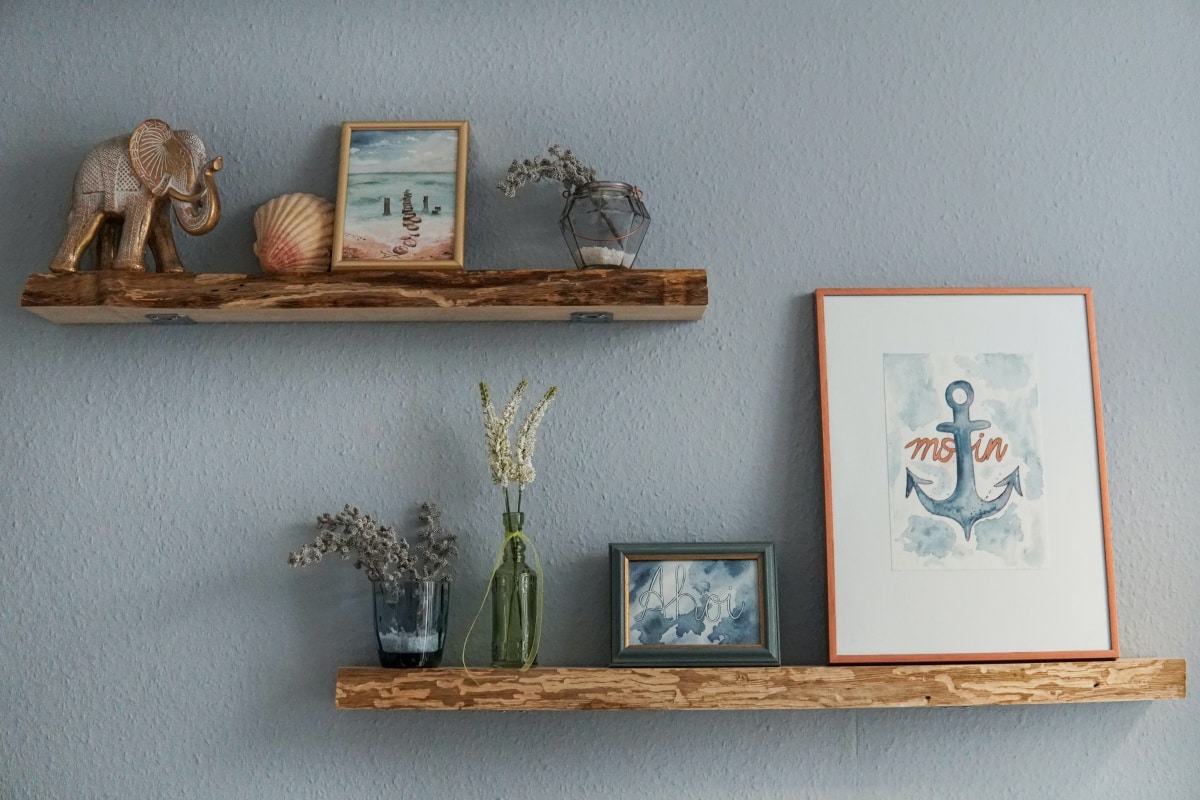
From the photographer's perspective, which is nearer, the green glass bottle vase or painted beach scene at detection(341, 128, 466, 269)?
the green glass bottle vase

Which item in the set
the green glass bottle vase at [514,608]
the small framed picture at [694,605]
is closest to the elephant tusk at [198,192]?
the green glass bottle vase at [514,608]

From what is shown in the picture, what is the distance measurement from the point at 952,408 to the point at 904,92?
1.72 feet

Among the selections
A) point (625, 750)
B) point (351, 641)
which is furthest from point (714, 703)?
point (351, 641)

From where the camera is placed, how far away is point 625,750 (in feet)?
4.91

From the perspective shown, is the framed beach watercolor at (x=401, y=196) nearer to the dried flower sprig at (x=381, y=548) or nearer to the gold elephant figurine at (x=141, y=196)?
the gold elephant figurine at (x=141, y=196)

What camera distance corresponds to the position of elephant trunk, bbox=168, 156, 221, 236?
1.54 m

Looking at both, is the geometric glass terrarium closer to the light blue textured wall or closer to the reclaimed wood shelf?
the light blue textured wall

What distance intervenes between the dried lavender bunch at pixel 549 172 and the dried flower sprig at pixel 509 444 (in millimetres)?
299

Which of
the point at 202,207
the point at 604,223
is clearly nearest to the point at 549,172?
the point at 604,223

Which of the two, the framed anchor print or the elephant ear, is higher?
the elephant ear

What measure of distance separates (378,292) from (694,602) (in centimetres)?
64

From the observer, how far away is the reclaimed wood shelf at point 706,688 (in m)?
1.39

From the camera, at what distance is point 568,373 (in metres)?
1.58

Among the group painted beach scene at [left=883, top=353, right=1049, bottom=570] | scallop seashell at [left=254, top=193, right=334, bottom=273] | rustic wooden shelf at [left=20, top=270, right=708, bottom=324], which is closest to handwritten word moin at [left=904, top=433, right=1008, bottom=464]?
painted beach scene at [left=883, top=353, right=1049, bottom=570]
